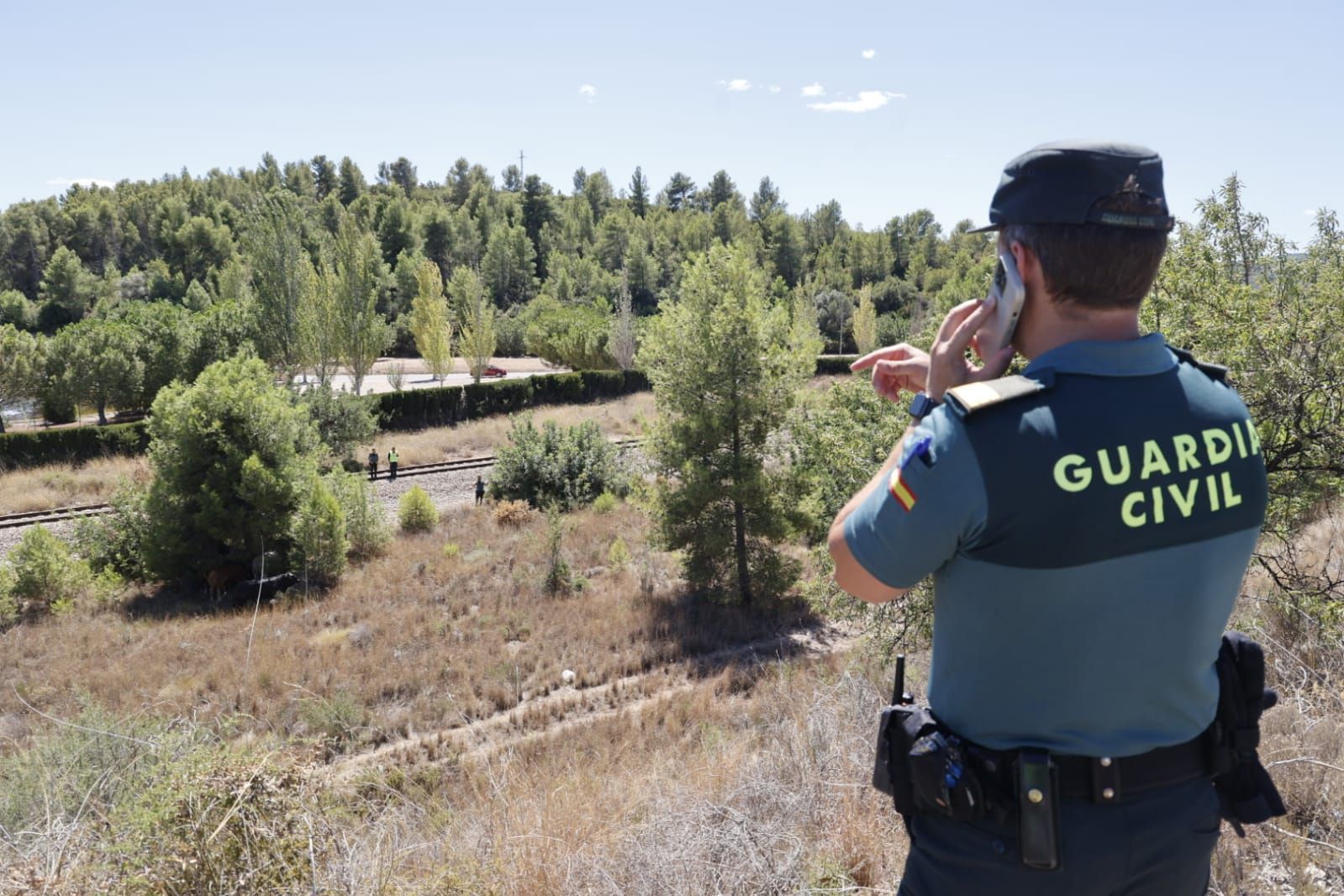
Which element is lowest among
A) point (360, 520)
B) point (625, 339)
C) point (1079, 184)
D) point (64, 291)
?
point (360, 520)

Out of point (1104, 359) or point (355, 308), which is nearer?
point (1104, 359)

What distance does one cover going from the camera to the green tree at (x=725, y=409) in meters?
15.9

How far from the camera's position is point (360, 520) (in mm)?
20094

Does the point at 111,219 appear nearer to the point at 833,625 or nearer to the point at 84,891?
the point at 833,625

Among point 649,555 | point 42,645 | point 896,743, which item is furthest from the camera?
point 649,555

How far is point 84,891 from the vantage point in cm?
269

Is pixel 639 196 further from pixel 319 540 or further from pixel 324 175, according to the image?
pixel 319 540

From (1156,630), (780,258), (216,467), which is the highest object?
(780,258)

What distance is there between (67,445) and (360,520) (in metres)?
16.1

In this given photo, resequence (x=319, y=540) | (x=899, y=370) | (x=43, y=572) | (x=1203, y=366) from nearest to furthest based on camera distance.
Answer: (x=1203, y=366) → (x=899, y=370) → (x=43, y=572) → (x=319, y=540)

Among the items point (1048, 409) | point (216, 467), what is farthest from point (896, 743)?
point (216, 467)

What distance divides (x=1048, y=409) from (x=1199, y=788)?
874 mm

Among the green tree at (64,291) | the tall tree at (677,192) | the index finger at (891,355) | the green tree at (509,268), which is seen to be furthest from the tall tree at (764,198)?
the index finger at (891,355)

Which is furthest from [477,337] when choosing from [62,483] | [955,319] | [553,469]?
[955,319]
